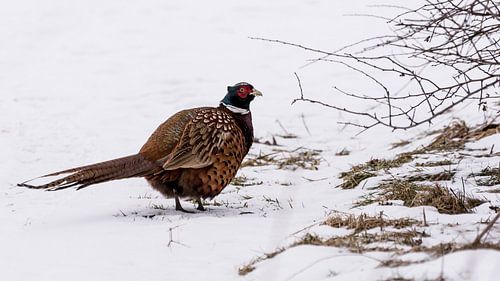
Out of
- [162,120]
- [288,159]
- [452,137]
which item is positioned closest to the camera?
[452,137]

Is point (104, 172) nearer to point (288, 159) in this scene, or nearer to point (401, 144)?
point (288, 159)

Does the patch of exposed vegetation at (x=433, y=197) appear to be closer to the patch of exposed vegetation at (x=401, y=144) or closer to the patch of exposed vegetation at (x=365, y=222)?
the patch of exposed vegetation at (x=365, y=222)

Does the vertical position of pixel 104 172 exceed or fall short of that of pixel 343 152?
it exceeds it

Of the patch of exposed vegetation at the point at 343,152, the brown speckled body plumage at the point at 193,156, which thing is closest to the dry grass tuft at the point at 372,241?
the brown speckled body plumage at the point at 193,156

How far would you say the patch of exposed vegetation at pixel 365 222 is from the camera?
4527mm

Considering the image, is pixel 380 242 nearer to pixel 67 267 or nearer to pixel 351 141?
pixel 67 267

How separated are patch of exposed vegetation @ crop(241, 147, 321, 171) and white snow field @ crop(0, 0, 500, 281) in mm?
145

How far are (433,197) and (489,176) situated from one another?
91 centimetres

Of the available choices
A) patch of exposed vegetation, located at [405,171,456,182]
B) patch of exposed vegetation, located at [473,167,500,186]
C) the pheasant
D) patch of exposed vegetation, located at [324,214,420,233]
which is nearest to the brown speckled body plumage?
the pheasant

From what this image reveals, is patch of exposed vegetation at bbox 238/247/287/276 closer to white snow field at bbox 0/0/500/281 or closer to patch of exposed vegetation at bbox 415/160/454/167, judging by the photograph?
white snow field at bbox 0/0/500/281

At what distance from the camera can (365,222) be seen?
4574 millimetres

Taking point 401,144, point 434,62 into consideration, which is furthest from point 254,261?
point 401,144

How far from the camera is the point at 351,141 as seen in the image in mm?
8656

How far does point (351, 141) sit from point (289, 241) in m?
4.19
